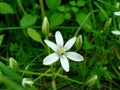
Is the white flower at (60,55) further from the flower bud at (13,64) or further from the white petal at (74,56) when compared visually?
the flower bud at (13,64)

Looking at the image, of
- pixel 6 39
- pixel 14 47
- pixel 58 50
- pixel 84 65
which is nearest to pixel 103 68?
pixel 84 65

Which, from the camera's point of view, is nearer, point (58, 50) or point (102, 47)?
point (58, 50)

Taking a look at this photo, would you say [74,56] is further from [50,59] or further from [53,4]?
[53,4]

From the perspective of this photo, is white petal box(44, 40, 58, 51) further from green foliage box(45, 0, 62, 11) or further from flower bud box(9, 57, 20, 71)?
green foliage box(45, 0, 62, 11)

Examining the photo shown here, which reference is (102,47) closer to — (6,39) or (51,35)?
(51,35)

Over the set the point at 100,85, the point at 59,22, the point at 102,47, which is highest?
the point at 59,22

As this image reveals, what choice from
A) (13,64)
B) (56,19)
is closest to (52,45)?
(13,64)

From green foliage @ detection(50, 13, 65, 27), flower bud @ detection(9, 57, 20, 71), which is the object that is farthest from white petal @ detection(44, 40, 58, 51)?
green foliage @ detection(50, 13, 65, 27)

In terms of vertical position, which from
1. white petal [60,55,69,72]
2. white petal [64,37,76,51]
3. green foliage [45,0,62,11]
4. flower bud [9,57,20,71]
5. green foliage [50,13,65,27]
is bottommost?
white petal [60,55,69,72]
